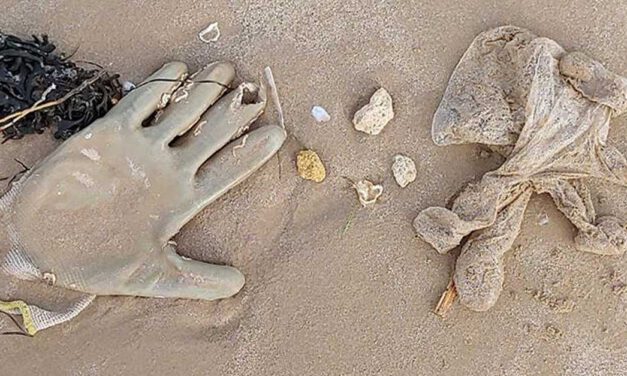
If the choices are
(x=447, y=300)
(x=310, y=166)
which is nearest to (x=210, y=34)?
(x=310, y=166)

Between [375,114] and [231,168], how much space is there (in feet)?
2.16

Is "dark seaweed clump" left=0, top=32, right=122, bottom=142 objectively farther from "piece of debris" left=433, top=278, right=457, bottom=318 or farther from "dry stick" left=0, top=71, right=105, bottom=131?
"piece of debris" left=433, top=278, right=457, bottom=318

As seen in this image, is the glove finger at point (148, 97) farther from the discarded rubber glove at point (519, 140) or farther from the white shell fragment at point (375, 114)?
the discarded rubber glove at point (519, 140)

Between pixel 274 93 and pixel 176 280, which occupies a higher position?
pixel 274 93

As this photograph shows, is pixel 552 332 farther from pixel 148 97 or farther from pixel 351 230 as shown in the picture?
pixel 148 97

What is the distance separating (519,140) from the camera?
3730mm

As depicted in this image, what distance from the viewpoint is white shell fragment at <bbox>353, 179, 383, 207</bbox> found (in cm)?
386

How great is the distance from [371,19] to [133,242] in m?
1.41

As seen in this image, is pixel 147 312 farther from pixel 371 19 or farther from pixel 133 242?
pixel 371 19

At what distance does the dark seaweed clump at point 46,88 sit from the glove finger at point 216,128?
0.40 m

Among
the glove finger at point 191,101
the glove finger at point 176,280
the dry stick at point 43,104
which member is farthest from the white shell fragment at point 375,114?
the dry stick at point 43,104

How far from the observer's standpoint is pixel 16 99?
146 inches

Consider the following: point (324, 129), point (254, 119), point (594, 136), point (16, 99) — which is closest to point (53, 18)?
point (16, 99)

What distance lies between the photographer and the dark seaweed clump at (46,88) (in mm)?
3711
